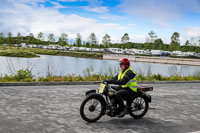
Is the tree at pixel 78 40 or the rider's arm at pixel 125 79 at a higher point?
the tree at pixel 78 40

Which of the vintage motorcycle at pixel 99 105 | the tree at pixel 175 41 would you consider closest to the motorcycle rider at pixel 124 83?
the vintage motorcycle at pixel 99 105

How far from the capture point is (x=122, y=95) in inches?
244

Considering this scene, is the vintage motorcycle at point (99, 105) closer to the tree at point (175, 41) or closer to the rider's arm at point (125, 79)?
the rider's arm at point (125, 79)

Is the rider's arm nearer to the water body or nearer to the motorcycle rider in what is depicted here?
the motorcycle rider

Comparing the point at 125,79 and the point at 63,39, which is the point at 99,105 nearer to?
the point at 125,79

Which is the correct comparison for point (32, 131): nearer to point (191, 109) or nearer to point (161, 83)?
point (191, 109)

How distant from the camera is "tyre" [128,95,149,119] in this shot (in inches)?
256

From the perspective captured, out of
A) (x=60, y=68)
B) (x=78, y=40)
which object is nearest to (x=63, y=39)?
(x=78, y=40)

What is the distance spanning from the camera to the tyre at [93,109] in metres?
5.89

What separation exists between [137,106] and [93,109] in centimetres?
135

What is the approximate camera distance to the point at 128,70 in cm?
629

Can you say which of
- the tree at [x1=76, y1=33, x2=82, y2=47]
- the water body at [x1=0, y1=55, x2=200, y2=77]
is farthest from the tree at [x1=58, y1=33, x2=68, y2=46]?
the water body at [x1=0, y1=55, x2=200, y2=77]

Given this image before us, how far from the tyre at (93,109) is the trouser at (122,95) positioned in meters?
0.38

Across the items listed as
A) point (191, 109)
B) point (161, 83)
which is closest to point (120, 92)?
point (191, 109)
